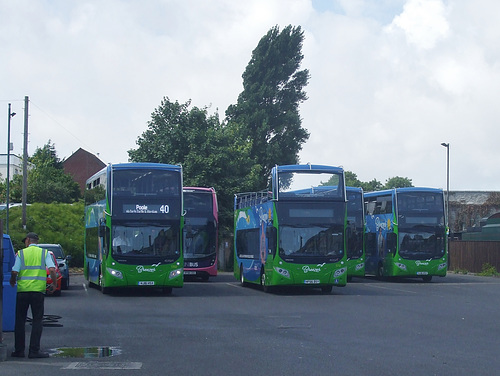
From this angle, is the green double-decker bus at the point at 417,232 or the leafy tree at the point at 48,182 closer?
the green double-decker bus at the point at 417,232

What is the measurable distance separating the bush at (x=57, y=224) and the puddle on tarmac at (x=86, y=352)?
3553 centimetres

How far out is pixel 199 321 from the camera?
17.7m

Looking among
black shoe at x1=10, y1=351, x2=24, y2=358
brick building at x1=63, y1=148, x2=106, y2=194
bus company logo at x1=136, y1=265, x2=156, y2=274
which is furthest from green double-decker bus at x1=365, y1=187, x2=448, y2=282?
brick building at x1=63, y1=148, x2=106, y2=194

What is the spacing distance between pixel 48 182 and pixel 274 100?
71.1 ft

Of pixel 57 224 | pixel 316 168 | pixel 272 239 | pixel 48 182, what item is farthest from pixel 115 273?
pixel 48 182

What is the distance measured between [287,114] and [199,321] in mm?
48331

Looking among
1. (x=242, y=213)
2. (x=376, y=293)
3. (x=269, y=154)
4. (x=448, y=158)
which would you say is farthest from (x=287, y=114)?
(x=376, y=293)

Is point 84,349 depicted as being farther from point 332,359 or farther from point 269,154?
point 269,154

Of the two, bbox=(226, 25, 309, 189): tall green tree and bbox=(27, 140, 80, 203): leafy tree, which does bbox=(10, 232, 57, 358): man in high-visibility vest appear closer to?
bbox=(226, 25, 309, 189): tall green tree

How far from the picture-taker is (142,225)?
25.7 metres

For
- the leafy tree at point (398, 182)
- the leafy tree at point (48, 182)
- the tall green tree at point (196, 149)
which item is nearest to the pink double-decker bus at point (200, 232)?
the tall green tree at point (196, 149)

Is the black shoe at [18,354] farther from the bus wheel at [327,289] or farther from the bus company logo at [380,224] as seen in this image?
the bus company logo at [380,224]

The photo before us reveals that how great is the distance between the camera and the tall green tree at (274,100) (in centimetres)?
6419

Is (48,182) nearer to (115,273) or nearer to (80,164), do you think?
(80,164)
